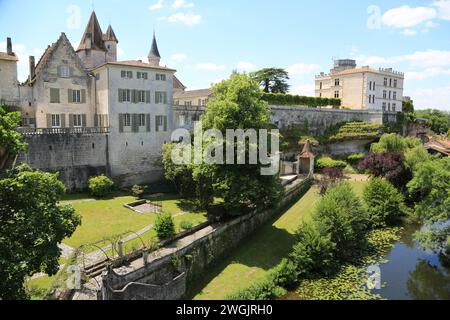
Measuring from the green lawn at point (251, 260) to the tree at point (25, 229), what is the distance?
8.06 meters

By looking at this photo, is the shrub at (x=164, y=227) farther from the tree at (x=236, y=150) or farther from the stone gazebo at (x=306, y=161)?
the stone gazebo at (x=306, y=161)

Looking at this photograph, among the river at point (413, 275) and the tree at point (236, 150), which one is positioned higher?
the tree at point (236, 150)

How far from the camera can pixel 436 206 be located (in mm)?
23750

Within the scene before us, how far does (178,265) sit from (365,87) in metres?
51.8

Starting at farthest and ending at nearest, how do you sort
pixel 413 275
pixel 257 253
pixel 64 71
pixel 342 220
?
pixel 64 71 < pixel 342 220 < pixel 257 253 < pixel 413 275

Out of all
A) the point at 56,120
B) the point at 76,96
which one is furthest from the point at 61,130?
the point at 76,96

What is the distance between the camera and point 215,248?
21828mm

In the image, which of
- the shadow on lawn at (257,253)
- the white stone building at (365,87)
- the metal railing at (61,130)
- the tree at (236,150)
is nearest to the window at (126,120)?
the metal railing at (61,130)

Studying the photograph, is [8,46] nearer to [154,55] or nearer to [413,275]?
[154,55]

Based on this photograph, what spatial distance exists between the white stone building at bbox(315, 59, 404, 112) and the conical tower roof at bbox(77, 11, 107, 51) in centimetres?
Result: 4169

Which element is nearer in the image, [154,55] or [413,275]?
[413,275]

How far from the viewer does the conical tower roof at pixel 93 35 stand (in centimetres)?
3800

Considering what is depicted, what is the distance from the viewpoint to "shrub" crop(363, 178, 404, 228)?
29562mm

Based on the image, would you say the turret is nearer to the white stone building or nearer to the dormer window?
the dormer window
